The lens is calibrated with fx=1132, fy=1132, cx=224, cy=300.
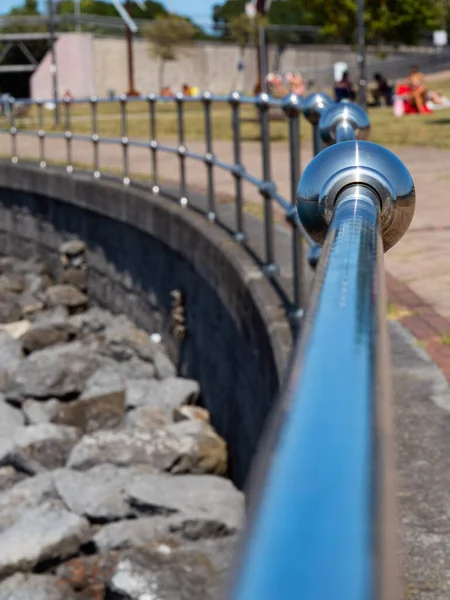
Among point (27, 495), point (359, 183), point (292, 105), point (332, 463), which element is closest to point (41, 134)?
point (27, 495)

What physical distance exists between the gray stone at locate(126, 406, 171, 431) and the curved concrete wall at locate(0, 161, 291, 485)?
0.33 metres

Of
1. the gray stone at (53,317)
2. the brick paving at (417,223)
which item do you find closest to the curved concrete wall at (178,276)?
the gray stone at (53,317)

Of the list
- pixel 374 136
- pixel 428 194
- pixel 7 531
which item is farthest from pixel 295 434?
pixel 374 136

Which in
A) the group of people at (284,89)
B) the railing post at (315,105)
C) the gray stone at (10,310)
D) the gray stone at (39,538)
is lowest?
the gray stone at (10,310)

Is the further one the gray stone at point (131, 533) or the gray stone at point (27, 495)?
the gray stone at point (27, 495)

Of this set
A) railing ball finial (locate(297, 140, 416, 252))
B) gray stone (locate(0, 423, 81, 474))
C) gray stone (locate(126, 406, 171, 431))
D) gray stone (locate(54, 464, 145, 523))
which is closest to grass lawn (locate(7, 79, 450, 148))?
gray stone (locate(126, 406, 171, 431))

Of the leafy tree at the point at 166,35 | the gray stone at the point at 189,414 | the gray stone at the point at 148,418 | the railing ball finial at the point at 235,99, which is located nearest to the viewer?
the railing ball finial at the point at 235,99

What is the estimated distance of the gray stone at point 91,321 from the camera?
10.6 meters

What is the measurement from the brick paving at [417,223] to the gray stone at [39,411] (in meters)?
2.52

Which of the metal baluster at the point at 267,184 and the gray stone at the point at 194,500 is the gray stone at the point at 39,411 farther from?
the metal baluster at the point at 267,184

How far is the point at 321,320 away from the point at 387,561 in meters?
0.26

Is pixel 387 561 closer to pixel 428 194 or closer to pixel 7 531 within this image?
pixel 7 531

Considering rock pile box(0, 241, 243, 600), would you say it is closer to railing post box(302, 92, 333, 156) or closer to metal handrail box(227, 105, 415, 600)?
railing post box(302, 92, 333, 156)

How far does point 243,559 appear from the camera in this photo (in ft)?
1.34
